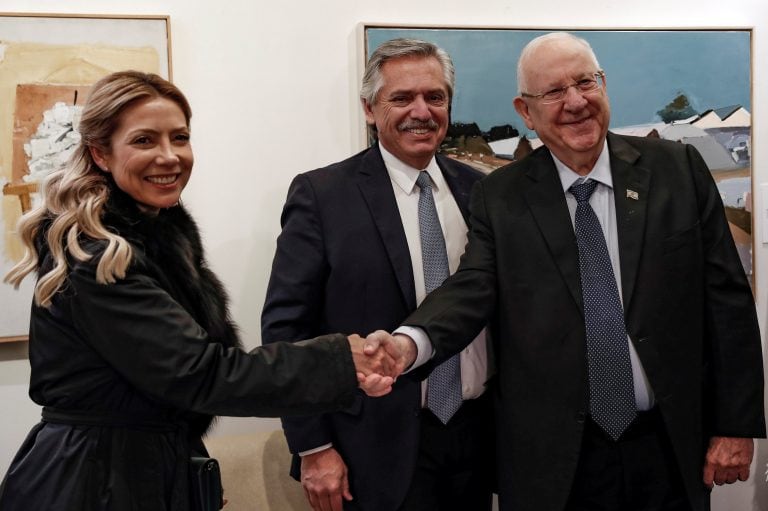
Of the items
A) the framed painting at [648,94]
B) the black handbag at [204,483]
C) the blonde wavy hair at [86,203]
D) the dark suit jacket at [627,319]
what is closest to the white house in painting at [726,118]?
the framed painting at [648,94]

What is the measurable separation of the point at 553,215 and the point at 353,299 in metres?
0.60

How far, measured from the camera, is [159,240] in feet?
6.00

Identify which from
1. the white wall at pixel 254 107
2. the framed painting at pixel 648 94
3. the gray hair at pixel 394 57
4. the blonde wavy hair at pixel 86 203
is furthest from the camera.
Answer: the framed painting at pixel 648 94

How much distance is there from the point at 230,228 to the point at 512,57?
3.93ft

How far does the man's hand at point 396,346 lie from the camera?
203cm

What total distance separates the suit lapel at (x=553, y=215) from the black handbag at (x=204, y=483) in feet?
3.29

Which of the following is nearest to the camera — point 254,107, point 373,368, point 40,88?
point 373,368

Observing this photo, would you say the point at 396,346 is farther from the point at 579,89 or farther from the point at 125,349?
the point at 579,89

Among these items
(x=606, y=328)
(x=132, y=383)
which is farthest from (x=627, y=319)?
(x=132, y=383)

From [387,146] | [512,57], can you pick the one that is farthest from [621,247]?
[512,57]

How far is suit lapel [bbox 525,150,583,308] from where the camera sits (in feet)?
6.85

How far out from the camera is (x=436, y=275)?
2295 mm

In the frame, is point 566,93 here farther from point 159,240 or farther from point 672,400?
point 159,240

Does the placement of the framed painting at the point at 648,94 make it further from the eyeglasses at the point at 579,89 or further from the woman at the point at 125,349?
the woman at the point at 125,349
